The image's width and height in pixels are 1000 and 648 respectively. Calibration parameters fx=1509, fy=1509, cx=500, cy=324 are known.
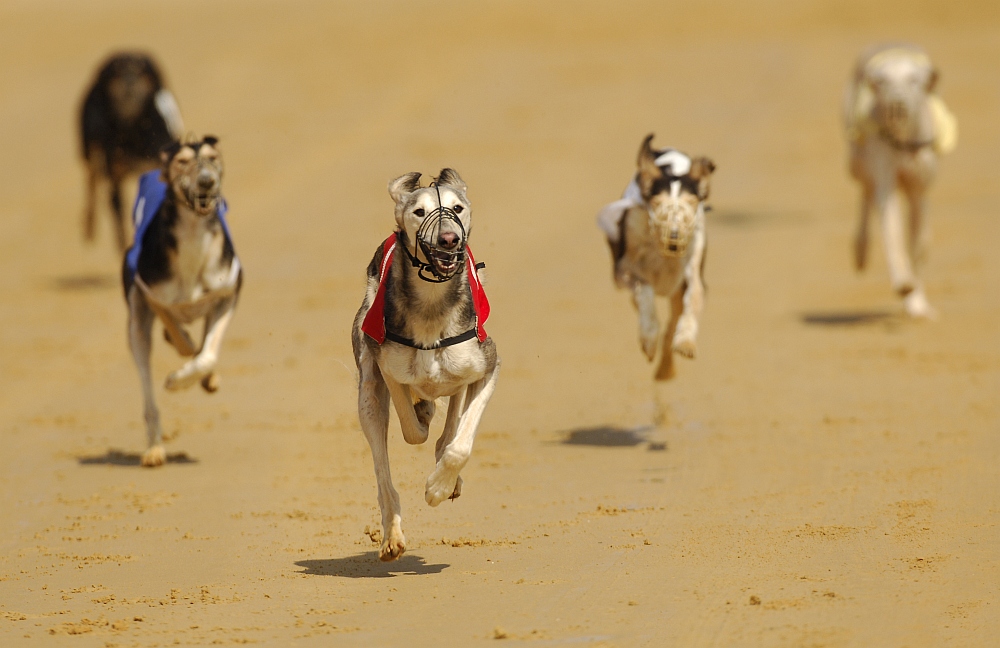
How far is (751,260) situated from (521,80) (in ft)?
34.0

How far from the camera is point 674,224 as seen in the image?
8062 mm

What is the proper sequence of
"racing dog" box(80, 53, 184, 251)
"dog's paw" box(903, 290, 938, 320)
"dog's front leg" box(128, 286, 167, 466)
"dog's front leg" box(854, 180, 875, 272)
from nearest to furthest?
"dog's front leg" box(128, 286, 167, 466), "dog's paw" box(903, 290, 938, 320), "dog's front leg" box(854, 180, 875, 272), "racing dog" box(80, 53, 184, 251)

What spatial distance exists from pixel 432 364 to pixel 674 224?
102 inches

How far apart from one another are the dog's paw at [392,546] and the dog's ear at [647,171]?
3092 millimetres

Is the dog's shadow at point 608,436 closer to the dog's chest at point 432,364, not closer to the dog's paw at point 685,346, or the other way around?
the dog's paw at point 685,346

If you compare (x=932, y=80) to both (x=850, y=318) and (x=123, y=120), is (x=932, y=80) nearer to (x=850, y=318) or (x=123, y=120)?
(x=850, y=318)

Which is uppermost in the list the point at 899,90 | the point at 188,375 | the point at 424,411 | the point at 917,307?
the point at 899,90

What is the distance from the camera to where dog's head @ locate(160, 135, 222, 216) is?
26.3 ft

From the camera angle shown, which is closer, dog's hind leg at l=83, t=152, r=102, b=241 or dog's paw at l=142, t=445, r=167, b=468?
→ dog's paw at l=142, t=445, r=167, b=468

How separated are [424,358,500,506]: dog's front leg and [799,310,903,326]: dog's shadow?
7165 mm

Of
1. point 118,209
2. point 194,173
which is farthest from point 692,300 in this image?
point 118,209

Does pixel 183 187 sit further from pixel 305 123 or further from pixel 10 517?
pixel 305 123

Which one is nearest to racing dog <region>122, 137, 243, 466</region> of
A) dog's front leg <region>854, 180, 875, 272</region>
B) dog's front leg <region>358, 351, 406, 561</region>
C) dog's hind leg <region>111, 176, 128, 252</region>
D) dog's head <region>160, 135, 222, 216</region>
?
dog's head <region>160, 135, 222, 216</region>

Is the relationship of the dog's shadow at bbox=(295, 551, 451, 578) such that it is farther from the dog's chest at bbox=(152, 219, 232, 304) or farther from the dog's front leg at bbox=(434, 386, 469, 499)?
the dog's chest at bbox=(152, 219, 232, 304)
